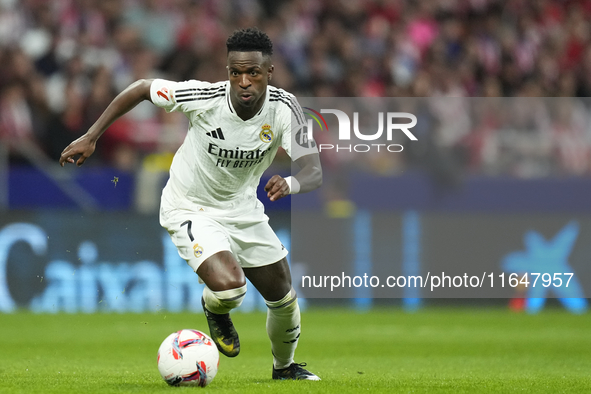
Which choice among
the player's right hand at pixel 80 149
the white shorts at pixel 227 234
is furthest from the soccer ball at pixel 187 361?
the player's right hand at pixel 80 149

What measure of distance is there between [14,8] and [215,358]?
1022 cm

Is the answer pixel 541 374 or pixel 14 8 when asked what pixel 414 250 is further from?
pixel 14 8

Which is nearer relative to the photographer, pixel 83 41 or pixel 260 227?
pixel 260 227

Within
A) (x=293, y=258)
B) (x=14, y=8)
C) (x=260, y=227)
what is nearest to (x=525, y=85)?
(x=293, y=258)

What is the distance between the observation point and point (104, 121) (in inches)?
262

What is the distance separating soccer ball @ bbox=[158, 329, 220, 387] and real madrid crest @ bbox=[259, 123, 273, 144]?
4.80ft

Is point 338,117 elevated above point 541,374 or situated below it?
above

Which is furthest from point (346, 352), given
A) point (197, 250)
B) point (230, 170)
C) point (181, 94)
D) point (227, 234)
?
point (181, 94)

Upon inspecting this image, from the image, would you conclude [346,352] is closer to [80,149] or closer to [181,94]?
[181,94]

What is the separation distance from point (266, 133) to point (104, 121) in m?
1.12

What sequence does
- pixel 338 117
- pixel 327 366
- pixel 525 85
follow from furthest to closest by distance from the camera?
pixel 525 85, pixel 338 117, pixel 327 366

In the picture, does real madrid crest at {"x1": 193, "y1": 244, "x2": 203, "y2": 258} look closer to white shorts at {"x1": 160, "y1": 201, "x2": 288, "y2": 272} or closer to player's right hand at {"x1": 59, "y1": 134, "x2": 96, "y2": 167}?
white shorts at {"x1": 160, "y1": 201, "x2": 288, "y2": 272}

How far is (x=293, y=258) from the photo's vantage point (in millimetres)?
13742

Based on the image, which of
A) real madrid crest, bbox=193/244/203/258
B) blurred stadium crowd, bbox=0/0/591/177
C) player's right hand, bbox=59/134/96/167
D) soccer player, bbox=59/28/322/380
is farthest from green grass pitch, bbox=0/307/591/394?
blurred stadium crowd, bbox=0/0/591/177
